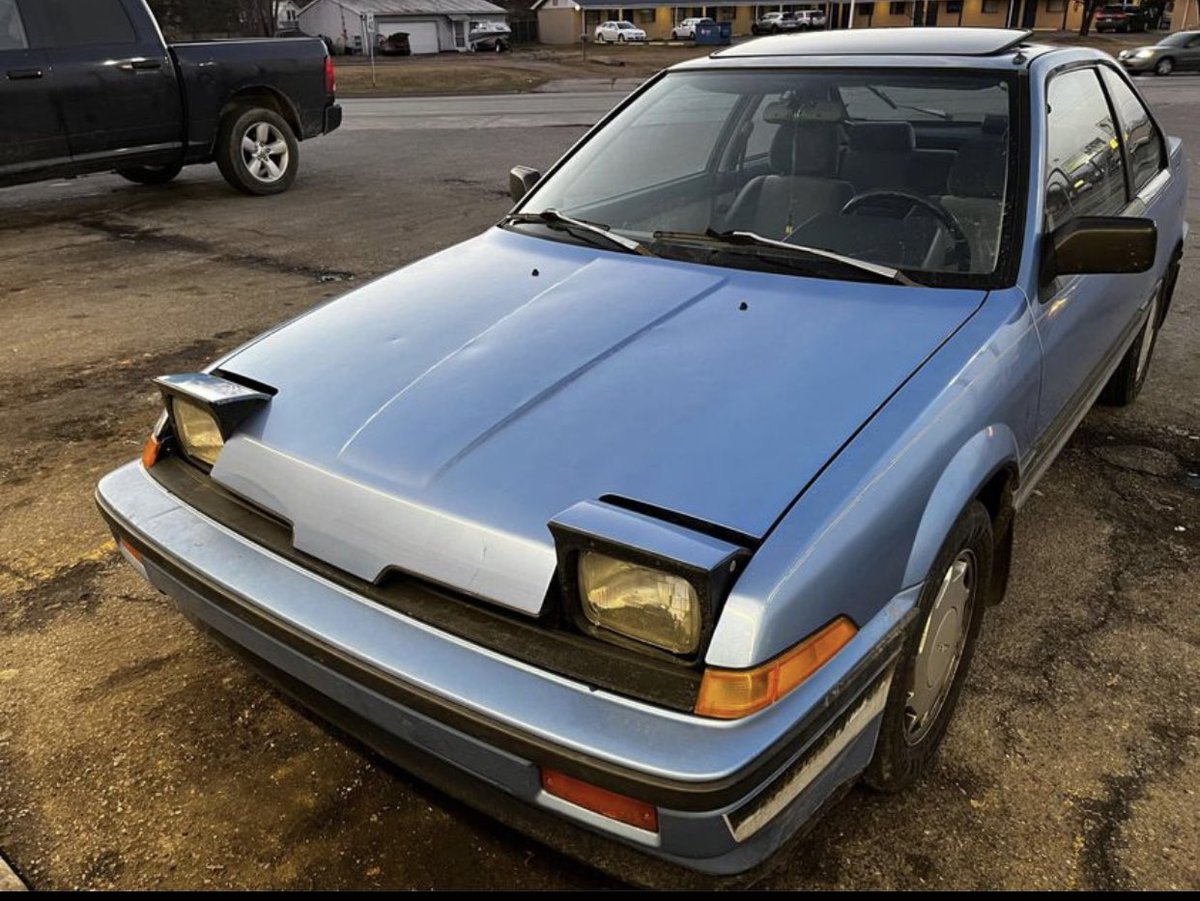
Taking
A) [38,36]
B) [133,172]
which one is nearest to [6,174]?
[38,36]

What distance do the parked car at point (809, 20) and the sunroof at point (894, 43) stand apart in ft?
177

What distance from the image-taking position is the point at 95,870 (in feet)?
6.55

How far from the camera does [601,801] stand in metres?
1.56

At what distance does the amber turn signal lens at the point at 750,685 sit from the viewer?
5.00 ft

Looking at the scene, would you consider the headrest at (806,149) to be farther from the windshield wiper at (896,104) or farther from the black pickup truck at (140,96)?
the black pickup truck at (140,96)

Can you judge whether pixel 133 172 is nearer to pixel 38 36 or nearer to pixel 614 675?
pixel 38 36

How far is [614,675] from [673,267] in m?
1.38

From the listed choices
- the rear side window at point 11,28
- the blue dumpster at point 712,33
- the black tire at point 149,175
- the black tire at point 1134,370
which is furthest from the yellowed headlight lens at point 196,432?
the blue dumpster at point 712,33

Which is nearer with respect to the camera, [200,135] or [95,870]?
[95,870]

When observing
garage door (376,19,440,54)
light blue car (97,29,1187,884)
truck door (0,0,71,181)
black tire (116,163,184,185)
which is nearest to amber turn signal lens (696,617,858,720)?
light blue car (97,29,1187,884)

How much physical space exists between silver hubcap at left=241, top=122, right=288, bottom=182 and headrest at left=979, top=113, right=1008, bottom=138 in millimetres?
7644

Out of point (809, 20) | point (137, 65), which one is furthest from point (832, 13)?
point (137, 65)

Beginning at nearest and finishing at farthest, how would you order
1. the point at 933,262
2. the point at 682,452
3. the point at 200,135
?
the point at 682,452
the point at 933,262
the point at 200,135

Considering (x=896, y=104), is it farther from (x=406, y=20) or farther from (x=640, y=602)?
(x=406, y=20)
